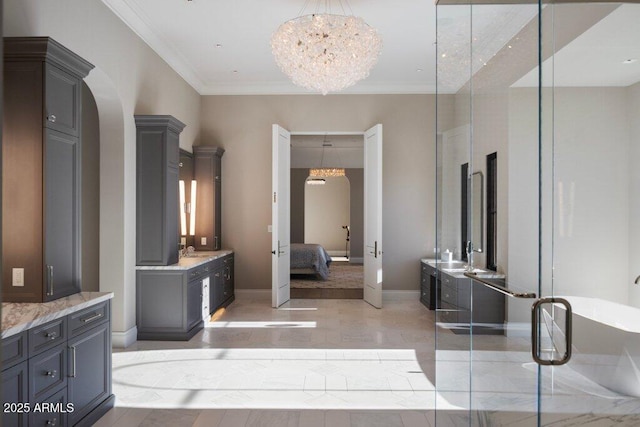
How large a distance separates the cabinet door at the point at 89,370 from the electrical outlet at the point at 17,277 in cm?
50

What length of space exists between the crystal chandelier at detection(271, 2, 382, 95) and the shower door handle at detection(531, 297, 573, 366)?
3338 millimetres

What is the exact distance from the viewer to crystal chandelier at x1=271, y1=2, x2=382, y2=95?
13.9 ft

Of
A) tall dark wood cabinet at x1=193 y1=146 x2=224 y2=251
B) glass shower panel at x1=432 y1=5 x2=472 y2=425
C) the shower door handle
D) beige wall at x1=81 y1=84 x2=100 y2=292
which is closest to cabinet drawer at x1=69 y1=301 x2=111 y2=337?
beige wall at x1=81 y1=84 x2=100 y2=292

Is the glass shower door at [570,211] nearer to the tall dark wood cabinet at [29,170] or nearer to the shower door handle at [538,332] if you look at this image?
the shower door handle at [538,332]

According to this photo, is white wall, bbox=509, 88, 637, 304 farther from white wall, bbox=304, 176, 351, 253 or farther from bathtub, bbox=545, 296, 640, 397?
white wall, bbox=304, 176, 351, 253

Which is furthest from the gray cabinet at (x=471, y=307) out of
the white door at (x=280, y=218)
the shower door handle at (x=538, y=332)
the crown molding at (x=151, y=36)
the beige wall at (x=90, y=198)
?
the white door at (x=280, y=218)

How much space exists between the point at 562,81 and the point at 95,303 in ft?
9.41

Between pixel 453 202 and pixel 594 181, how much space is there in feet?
2.79

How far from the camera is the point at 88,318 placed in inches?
115

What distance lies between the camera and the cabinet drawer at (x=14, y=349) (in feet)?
7.07

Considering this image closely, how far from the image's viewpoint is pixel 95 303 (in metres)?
3.00

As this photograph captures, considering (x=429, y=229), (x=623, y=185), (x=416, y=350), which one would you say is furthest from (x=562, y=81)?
(x=429, y=229)

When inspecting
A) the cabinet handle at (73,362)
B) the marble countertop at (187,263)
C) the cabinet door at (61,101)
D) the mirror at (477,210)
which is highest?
the cabinet door at (61,101)

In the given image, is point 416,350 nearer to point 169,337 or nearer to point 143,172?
point 169,337
